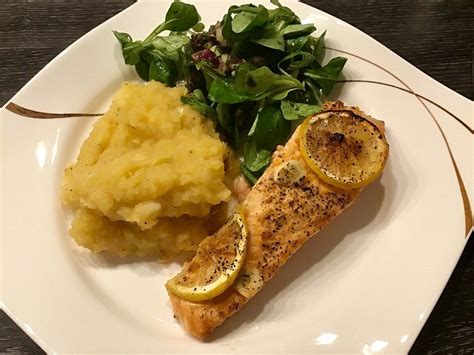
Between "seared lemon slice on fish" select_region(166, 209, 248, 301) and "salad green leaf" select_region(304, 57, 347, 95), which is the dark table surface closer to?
"salad green leaf" select_region(304, 57, 347, 95)

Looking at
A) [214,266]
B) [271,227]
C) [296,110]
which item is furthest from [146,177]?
[296,110]

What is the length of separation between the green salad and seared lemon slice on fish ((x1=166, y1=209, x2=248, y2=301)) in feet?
1.44

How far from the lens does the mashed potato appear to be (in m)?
2.46

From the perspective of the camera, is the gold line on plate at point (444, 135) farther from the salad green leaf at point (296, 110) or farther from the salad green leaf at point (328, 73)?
the salad green leaf at point (296, 110)

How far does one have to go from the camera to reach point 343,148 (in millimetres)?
2510

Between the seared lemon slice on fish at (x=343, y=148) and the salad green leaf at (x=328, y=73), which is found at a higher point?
the salad green leaf at (x=328, y=73)

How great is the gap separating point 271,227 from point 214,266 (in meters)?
0.31

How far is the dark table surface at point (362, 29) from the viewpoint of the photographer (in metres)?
3.50

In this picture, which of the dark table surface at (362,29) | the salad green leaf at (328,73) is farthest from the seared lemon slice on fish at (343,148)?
the dark table surface at (362,29)

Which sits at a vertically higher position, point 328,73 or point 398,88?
point 328,73

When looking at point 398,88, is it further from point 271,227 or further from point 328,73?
point 271,227

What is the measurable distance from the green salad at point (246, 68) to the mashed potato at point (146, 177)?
0.17 meters

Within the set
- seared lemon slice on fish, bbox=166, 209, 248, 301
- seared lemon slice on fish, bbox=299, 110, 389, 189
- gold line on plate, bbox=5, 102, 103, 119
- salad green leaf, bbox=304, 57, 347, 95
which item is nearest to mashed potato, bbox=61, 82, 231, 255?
seared lemon slice on fish, bbox=166, 209, 248, 301

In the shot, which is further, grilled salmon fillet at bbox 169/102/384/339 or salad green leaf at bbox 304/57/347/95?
salad green leaf at bbox 304/57/347/95
